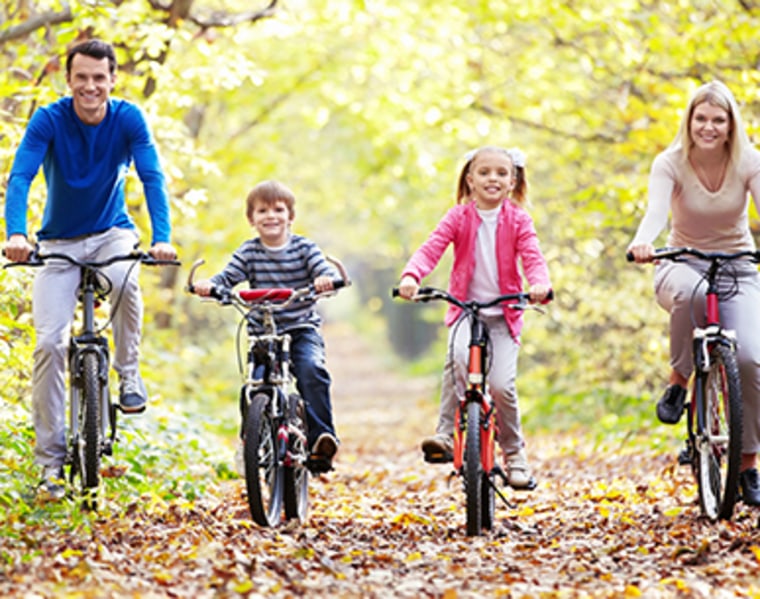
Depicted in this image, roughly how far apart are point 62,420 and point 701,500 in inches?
139

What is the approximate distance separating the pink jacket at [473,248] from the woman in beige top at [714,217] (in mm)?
650

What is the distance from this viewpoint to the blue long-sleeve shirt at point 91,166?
6230mm

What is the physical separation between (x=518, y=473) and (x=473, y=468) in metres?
0.56

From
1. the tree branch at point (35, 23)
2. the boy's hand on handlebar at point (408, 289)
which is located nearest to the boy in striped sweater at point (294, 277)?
the boy's hand on handlebar at point (408, 289)

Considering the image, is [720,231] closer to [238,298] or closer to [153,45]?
[238,298]

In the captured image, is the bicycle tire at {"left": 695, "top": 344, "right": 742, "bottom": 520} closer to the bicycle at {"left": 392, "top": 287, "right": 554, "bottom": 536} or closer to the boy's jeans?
the bicycle at {"left": 392, "top": 287, "right": 554, "bottom": 536}

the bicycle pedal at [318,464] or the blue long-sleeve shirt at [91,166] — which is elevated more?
the blue long-sleeve shirt at [91,166]

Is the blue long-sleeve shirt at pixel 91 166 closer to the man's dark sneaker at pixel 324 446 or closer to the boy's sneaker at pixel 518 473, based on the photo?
the man's dark sneaker at pixel 324 446

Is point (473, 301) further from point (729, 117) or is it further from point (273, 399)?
point (729, 117)

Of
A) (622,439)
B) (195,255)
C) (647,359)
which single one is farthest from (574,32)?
(195,255)

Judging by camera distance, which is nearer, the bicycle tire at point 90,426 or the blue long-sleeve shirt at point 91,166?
the bicycle tire at point 90,426

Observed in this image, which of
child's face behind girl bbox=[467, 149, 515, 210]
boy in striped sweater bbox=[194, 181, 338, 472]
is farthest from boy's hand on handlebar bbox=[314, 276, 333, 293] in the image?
child's face behind girl bbox=[467, 149, 515, 210]

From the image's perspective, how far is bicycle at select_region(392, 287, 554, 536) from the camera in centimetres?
596

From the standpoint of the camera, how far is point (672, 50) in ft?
36.4
